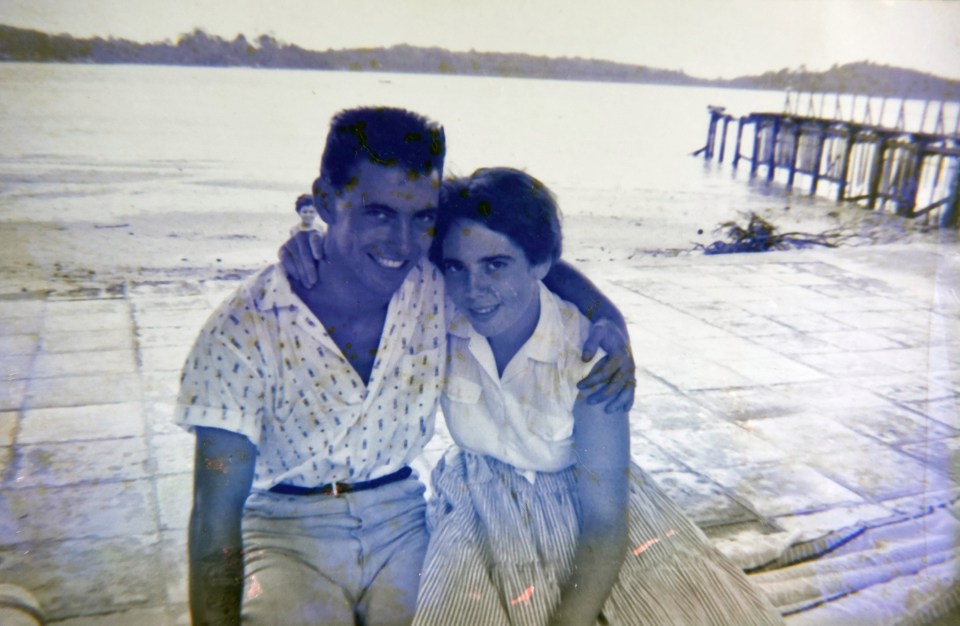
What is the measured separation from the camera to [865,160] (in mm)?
11094

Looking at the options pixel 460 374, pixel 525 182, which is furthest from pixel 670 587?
pixel 525 182

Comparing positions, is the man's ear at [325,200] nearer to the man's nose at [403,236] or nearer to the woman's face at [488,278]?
the man's nose at [403,236]

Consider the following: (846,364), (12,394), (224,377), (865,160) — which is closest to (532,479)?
(224,377)

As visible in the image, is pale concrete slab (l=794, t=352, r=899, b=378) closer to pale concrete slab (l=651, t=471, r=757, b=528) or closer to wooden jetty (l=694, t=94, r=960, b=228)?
pale concrete slab (l=651, t=471, r=757, b=528)

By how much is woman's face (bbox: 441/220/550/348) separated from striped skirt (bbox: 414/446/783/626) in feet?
1.21

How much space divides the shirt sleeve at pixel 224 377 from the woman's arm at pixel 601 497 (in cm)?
76

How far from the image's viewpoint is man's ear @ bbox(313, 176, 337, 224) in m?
1.89

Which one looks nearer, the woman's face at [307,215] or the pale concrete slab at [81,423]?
the woman's face at [307,215]

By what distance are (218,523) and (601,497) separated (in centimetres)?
87

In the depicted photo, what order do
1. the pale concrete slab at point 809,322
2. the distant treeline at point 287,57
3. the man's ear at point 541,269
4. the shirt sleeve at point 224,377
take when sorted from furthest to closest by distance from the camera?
1. the pale concrete slab at point 809,322
2. the distant treeline at point 287,57
3. the man's ear at point 541,269
4. the shirt sleeve at point 224,377

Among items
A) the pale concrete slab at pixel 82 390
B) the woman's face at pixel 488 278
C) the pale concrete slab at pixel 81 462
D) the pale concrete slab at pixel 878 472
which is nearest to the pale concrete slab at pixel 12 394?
the pale concrete slab at pixel 82 390

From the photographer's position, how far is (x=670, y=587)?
6.48 ft

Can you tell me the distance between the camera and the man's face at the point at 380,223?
72.4 inches

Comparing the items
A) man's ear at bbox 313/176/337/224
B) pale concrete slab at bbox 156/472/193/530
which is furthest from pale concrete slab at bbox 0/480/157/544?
man's ear at bbox 313/176/337/224
